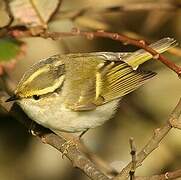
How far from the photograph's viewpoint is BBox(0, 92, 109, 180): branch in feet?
A: 9.26

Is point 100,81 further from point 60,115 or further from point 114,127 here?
point 114,127

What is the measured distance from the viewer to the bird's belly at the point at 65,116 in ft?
10.7

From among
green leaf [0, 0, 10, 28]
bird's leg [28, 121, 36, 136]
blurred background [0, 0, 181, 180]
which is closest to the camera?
bird's leg [28, 121, 36, 136]

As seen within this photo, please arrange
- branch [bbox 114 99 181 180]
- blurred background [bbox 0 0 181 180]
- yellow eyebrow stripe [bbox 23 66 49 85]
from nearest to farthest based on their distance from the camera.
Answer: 1. branch [bbox 114 99 181 180]
2. yellow eyebrow stripe [bbox 23 66 49 85]
3. blurred background [bbox 0 0 181 180]

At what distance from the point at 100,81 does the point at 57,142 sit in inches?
27.0

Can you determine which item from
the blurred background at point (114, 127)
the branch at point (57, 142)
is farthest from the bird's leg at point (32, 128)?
the blurred background at point (114, 127)

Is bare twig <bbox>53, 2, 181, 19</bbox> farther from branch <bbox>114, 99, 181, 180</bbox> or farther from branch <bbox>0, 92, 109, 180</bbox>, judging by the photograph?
branch <bbox>114, 99, 181, 180</bbox>

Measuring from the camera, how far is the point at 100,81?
382 centimetres

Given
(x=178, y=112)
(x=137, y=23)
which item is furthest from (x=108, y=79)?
(x=137, y=23)

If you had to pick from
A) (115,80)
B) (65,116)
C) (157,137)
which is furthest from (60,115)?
(157,137)

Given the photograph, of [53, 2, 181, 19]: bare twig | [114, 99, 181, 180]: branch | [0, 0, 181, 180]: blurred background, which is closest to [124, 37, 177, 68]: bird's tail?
[53, 2, 181, 19]: bare twig

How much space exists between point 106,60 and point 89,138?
1771 mm

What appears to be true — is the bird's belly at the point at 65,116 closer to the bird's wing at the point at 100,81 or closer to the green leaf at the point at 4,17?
the bird's wing at the point at 100,81

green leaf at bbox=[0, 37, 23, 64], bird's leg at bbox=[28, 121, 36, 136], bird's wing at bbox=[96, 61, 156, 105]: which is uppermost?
green leaf at bbox=[0, 37, 23, 64]
